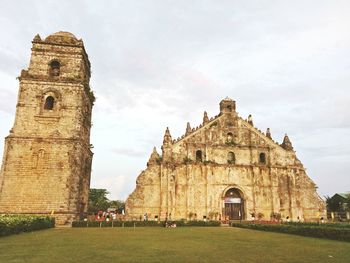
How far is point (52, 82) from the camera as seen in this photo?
92.8 ft

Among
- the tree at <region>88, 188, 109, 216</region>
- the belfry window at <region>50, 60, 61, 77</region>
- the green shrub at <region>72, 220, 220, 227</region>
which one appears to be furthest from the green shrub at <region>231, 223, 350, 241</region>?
the tree at <region>88, 188, 109, 216</region>

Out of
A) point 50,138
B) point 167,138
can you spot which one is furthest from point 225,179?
point 50,138

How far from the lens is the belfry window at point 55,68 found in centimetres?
2923

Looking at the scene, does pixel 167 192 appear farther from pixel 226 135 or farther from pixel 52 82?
pixel 52 82

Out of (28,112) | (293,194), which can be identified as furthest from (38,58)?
(293,194)

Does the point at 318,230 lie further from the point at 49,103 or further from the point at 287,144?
the point at 49,103

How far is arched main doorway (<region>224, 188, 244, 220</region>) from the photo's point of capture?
33.7 m

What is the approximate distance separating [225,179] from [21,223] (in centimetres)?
2151

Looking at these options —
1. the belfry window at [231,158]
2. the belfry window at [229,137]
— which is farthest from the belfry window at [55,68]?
the belfry window at [231,158]

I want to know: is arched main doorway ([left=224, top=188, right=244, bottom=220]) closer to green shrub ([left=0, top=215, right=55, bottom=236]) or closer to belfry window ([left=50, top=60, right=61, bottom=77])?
green shrub ([left=0, top=215, right=55, bottom=236])

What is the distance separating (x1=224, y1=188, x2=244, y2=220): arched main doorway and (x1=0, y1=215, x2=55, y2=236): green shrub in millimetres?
18315

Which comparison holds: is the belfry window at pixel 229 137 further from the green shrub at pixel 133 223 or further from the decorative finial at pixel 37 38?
the decorative finial at pixel 37 38

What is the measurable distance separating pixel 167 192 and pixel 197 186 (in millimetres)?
3430

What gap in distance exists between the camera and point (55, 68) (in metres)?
29.5
